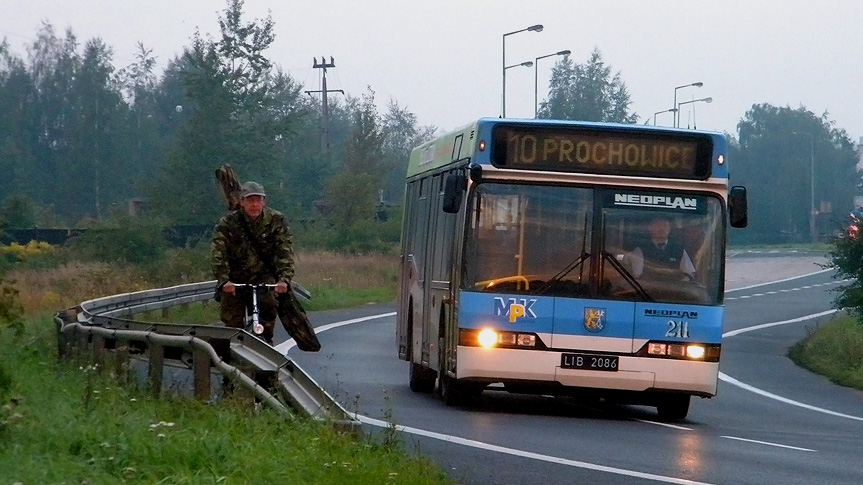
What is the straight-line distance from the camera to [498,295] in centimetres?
1361

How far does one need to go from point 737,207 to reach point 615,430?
2238 mm

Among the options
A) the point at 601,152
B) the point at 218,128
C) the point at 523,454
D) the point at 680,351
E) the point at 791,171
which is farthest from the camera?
the point at 791,171

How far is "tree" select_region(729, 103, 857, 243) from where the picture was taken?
155m

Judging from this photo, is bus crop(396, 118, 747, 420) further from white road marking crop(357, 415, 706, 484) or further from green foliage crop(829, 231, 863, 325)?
green foliage crop(829, 231, 863, 325)

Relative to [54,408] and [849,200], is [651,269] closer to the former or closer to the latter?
[54,408]

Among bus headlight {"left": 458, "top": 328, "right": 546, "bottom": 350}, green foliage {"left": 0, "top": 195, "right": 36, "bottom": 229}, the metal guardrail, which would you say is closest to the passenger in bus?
bus headlight {"left": 458, "top": 328, "right": 546, "bottom": 350}

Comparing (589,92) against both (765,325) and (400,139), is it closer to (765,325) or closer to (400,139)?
(400,139)

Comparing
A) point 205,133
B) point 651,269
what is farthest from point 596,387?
point 205,133

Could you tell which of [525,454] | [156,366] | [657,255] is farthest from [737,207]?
[156,366]

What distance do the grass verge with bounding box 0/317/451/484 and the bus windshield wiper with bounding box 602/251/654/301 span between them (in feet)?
14.3

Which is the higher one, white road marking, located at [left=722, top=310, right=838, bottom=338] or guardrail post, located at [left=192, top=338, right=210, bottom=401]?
guardrail post, located at [left=192, top=338, right=210, bottom=401]

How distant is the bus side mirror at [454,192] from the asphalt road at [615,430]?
5.46 feet

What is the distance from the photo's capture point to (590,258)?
13.6 metres

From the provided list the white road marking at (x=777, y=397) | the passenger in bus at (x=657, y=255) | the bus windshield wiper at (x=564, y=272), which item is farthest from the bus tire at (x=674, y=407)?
the white road marking at (x=777, y=397)
